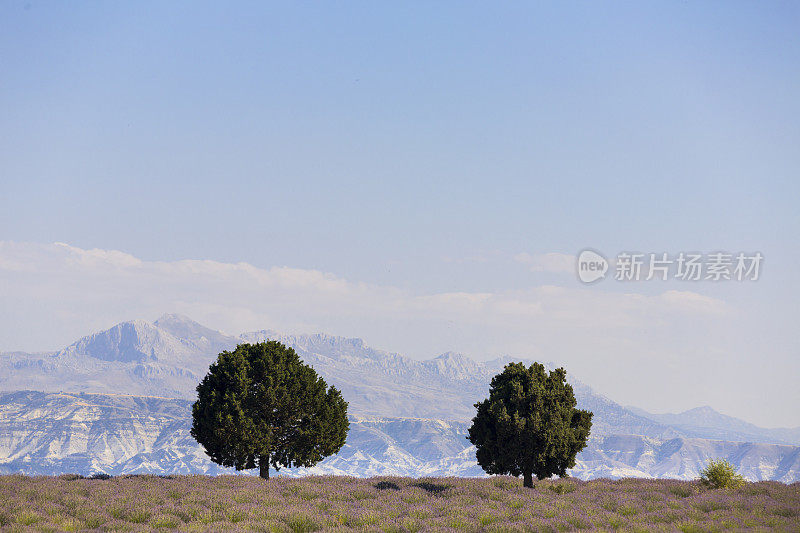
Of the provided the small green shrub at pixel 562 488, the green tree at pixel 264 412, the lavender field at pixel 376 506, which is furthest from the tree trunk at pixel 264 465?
the small green shrub at pixel 562 488

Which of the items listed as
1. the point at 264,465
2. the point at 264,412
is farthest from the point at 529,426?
the point at 264,465

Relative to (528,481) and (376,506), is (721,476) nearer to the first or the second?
(528,481)

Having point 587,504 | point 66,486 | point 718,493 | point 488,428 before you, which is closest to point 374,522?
point 587,504

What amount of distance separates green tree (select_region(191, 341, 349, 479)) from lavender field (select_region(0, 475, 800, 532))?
92.5 inches

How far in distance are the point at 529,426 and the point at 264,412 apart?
14.3 metres

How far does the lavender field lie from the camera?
22.3 meters

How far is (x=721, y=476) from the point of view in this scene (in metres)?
33.0

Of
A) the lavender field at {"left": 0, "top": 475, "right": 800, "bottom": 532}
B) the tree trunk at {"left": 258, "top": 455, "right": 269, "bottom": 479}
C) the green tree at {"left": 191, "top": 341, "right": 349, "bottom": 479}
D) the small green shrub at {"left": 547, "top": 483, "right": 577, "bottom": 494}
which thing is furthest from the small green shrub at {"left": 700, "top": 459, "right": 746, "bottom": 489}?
the tree trunk at {"left": 258, "top": 455, "right": 269, "bottom": 479}

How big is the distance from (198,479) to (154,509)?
10685mm

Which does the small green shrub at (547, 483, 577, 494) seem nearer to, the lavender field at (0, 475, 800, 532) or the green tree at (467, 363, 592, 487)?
the lavender field at (0, 475, 800, 532)

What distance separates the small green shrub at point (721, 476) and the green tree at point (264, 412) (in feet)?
63.4

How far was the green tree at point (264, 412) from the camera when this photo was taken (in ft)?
120

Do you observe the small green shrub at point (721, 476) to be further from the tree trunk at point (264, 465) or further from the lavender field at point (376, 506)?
the tree trunk at point (264, 465)

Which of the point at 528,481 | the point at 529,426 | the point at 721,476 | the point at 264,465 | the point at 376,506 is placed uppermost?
the point at 529,426
